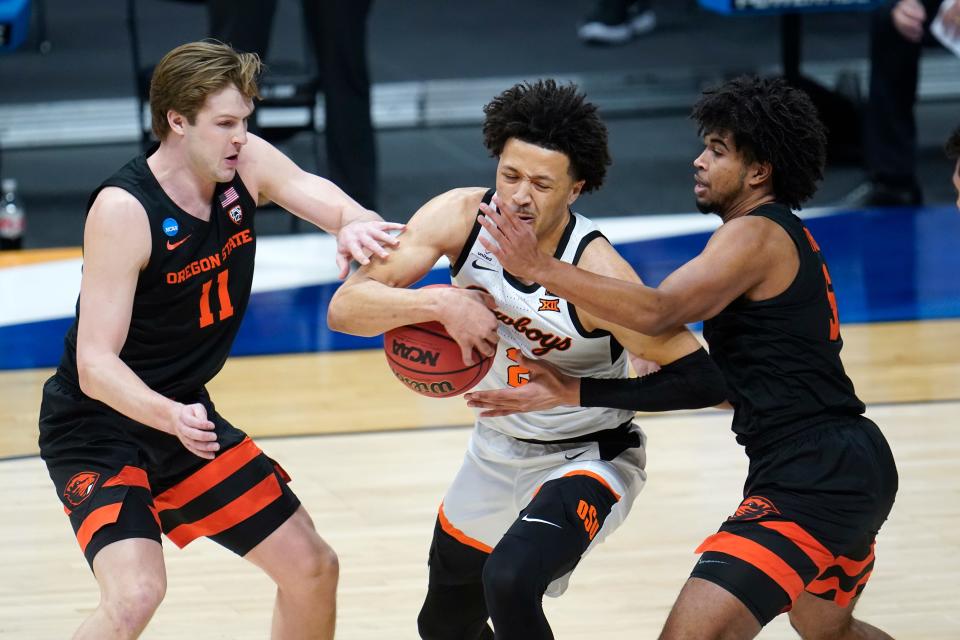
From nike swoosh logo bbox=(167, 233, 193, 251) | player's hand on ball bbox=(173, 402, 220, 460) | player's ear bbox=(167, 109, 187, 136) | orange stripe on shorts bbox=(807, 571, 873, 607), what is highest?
player's ear bbox=(167, 109, 187, 136)

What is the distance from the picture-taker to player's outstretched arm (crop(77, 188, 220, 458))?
3.38m

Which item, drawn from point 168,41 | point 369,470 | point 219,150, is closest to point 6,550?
point 369,470

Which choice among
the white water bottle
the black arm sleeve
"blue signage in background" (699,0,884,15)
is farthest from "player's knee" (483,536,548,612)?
"blue signage in background" (699,0,884,15)

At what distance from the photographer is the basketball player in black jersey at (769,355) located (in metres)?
3.45

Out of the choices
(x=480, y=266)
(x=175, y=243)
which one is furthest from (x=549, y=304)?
(x=175, y=243)

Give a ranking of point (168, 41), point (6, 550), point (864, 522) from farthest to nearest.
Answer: point (168, 41)
point (6, 550)
point (864, 522)

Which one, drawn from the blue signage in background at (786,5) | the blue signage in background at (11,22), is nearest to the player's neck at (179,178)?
the blue signage in background at (11,22)

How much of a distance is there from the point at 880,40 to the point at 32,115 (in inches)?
250

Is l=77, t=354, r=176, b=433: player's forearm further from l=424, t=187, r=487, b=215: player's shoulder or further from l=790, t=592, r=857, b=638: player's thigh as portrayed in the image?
l=790, t=592, r=857, b=638: player's thigh

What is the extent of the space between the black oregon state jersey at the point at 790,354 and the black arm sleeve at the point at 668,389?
98 mm

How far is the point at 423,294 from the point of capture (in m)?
3.65

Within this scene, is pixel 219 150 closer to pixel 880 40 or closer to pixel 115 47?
pixel 880 40

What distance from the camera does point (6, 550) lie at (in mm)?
5035

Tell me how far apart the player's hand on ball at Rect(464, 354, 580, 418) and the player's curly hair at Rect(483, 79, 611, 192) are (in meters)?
0.53
